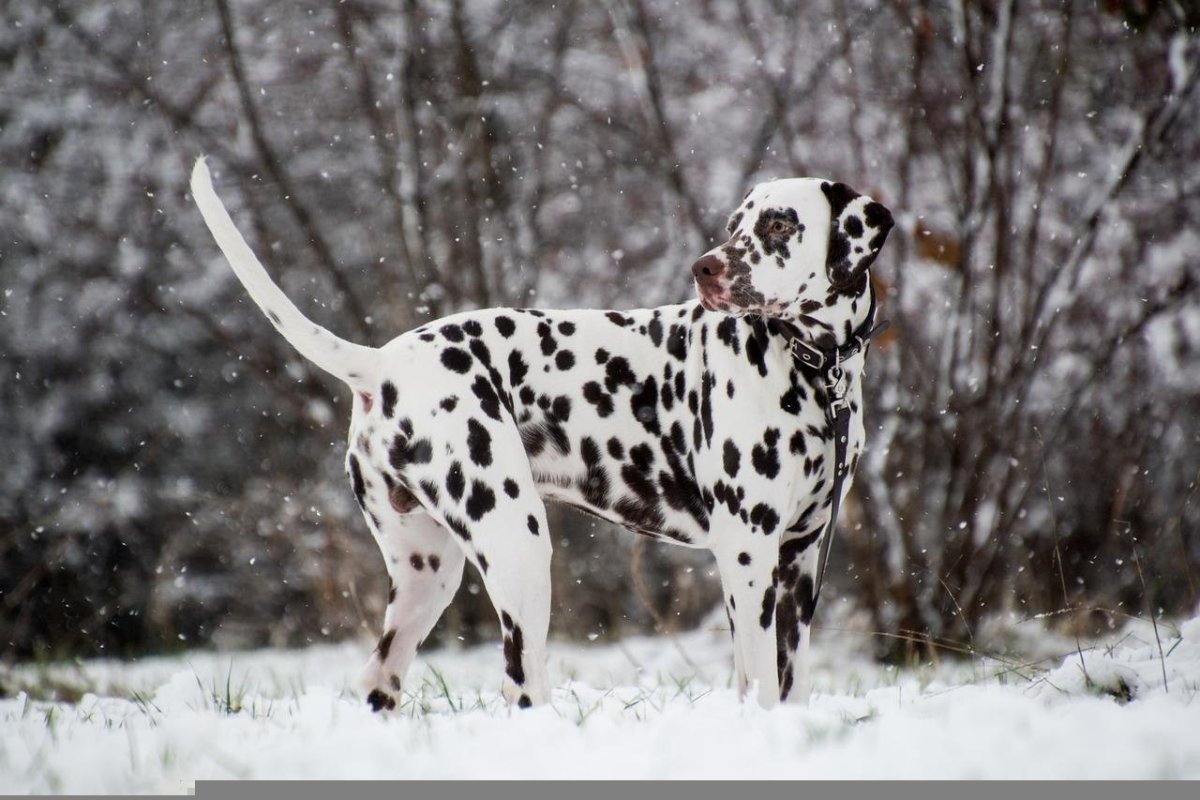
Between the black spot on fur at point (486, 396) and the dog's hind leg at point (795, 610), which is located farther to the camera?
the dog's hind leg at point (795, 610)

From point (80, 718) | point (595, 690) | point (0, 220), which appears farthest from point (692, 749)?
point (0, 220)

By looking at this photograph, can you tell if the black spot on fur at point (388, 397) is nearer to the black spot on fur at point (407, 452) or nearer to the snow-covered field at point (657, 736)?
the black spot on fur at point (407, 452)

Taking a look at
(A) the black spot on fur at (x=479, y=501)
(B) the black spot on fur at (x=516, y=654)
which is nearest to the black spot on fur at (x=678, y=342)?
(A) the black spot on fur at (x=479, y=501)

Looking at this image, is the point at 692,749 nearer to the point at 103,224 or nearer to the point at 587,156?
the point at 587,156

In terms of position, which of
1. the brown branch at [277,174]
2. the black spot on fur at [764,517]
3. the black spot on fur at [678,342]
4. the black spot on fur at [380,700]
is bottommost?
the black spot on fur at [380,700]

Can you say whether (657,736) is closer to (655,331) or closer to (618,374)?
(618,374)

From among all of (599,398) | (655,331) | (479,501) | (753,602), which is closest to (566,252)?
(655,331)

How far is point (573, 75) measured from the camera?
7.79 metres

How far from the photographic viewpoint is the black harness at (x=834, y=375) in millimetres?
3410

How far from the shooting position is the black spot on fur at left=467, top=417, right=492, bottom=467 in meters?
3.33

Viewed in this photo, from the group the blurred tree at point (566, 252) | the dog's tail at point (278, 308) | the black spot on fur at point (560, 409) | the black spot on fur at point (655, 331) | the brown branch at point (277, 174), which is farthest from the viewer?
the brown branch at point (277, 174)

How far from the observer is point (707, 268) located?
10.8 ft

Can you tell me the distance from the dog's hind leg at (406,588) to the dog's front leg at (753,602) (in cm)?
96

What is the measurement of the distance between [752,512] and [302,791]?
1630 millimetres
